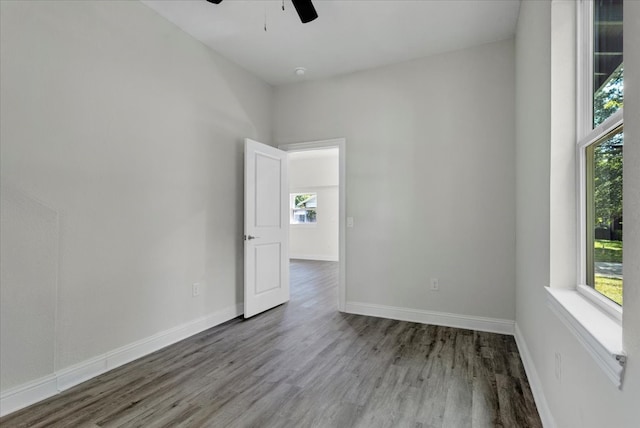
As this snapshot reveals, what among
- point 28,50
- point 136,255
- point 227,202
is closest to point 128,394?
point 136,255

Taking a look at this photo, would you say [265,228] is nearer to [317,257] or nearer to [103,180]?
[103,180]

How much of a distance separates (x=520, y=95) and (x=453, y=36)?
90cm

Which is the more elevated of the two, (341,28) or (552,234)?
(341,28)

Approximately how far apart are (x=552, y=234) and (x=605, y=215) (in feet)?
1.08

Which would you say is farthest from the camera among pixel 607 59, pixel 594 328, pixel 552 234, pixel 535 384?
pixel 535 384

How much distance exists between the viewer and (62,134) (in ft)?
7.13

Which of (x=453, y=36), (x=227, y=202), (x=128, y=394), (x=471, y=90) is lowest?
(x=128, y=394)

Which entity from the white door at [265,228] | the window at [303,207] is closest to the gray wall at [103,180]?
the white door at [265,228]

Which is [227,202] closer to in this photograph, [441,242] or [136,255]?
[136,255]

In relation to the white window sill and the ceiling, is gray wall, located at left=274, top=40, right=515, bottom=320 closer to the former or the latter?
the ceiling

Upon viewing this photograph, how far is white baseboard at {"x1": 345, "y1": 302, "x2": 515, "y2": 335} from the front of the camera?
3.20 meters

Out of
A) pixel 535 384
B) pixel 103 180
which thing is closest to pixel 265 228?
pixel 103 180

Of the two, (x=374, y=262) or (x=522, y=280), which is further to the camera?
(x=374, y=262)

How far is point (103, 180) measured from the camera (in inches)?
95.3
